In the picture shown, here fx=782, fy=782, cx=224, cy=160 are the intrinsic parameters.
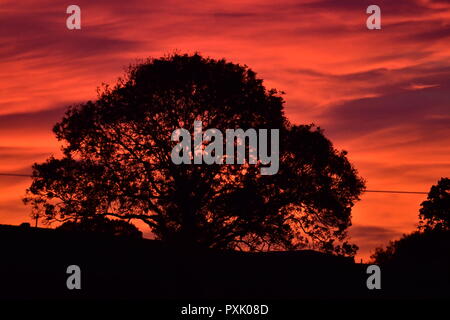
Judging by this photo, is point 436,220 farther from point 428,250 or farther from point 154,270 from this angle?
point 154,270

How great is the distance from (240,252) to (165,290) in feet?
17.3

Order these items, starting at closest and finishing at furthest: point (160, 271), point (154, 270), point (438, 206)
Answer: point (154, 270) < point (160, 271) < point (438, 206)

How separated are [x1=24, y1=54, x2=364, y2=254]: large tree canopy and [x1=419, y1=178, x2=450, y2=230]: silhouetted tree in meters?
37.3

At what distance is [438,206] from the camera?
242 feet

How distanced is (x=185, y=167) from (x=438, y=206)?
4231 cm

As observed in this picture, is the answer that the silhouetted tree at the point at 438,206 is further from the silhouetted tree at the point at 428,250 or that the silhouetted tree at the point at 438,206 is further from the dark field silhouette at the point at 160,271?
the dark field silhouette at the point at 160,271

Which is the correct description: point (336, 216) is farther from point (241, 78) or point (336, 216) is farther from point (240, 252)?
point (241, 78)

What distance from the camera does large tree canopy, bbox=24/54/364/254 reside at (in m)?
37.8

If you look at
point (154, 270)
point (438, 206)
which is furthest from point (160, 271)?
point (438, 206)

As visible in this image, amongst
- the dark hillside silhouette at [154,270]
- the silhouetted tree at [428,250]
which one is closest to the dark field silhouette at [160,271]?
the dark hillside silhouette at [154,270]

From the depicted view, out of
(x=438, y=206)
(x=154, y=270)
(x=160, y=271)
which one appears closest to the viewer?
(x=154, y=270)

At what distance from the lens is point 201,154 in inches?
1476

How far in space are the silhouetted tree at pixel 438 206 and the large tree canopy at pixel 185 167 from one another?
37.3m
